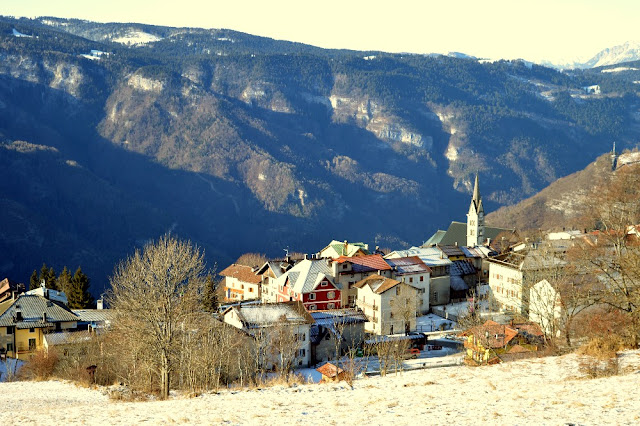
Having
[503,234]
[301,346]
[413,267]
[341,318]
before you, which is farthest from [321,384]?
[503,234]

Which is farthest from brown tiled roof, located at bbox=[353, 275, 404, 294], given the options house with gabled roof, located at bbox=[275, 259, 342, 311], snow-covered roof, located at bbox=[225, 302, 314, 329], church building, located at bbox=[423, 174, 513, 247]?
church building, located at bbox=[423, 174, 513, 247]

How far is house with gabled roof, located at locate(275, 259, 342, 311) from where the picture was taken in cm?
7831

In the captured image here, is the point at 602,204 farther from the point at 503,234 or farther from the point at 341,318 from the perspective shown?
the point at 503,234

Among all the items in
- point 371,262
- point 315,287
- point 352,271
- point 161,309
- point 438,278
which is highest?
point 371,262

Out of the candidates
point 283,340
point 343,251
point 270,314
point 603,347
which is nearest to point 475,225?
point 343,251

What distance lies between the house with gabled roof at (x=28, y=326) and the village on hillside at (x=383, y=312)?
0.09 m

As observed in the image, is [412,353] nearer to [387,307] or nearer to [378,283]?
[387,307]

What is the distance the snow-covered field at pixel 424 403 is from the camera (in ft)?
73.9

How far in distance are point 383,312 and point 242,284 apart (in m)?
33.2

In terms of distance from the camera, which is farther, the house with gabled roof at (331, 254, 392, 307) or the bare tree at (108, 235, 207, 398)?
the house with gabled roof at (331, 254, 392, 307)

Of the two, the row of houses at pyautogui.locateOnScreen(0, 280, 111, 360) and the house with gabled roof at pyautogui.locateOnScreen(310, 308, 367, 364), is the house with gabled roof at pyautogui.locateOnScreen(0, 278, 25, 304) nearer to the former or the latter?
the row of houses at pyautogui.locateOnScreen(0, 280, 111, 360)

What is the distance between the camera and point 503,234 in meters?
123

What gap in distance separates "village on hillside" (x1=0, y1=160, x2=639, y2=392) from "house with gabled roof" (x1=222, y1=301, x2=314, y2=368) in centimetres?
14

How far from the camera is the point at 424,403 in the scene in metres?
24.6
